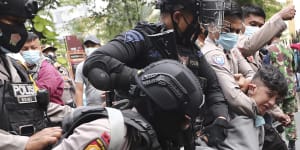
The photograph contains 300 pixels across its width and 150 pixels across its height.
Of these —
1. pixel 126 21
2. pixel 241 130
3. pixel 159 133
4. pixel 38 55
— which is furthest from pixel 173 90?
pixel 126 21

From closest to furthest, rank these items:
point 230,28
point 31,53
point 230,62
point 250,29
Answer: point 230,62, point 230,28, point 31,53, point 250,29

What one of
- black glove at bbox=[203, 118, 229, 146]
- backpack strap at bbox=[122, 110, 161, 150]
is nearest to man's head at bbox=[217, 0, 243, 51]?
black glove at bbox=[203, 118, 229, 146]

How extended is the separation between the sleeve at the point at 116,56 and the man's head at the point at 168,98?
2.58 ft

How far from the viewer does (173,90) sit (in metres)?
2.03

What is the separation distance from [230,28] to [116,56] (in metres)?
1.80

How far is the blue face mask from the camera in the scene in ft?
14.5

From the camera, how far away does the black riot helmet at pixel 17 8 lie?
8.60 feet

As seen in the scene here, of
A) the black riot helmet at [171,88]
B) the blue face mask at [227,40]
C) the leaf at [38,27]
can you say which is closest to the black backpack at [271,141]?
the blue face mask at [227,40]

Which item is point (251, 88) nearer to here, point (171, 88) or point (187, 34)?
point (187, 34)

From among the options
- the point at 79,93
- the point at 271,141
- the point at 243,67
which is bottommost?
the point at 79,93

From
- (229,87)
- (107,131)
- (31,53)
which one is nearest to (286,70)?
(229,87)

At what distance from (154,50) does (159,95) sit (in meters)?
1.08

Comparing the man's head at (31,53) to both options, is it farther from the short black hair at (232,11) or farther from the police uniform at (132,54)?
the police uniform at (132,54)

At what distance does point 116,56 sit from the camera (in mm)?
2998
